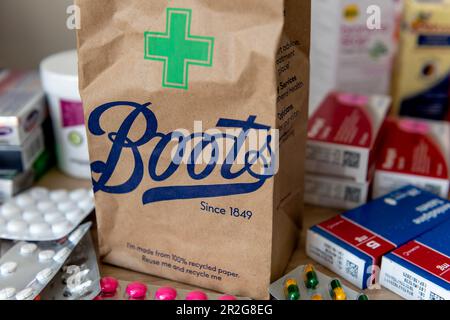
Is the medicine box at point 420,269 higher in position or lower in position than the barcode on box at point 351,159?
lower

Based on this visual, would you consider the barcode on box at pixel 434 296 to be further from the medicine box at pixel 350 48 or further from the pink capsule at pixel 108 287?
the medicine box at pixel 350 48

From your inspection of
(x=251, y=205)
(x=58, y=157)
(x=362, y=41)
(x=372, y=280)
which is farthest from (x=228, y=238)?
(x=362, y=41)

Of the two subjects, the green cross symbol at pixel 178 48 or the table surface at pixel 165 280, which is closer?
the green cross symbol at pixel 178 48

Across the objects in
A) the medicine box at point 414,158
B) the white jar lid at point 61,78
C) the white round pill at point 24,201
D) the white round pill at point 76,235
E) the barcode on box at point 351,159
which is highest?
the white jar lid at point 61,78

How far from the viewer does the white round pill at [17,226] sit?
0.69 meters

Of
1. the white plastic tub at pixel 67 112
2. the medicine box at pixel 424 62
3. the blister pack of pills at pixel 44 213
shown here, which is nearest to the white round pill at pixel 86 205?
the blister pack of pills at pixel 44 213

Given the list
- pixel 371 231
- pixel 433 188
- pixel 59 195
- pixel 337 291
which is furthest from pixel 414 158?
pixel 59 195

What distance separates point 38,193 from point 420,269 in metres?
0.51

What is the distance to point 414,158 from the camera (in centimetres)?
81

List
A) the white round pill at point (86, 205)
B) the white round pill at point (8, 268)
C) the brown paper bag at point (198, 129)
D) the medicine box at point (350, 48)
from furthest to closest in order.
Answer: the medicine box at point (350, 48) < the white round pill at point (86, 205) < the white round pill at point (8, 268) < the brown paper bag at point (198, 129)

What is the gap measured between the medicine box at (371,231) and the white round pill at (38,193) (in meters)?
0.37

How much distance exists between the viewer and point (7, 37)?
1029 mm

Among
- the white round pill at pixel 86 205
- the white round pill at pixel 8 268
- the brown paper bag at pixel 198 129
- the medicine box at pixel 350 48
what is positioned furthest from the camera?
the medicine box at pixel 350 48
